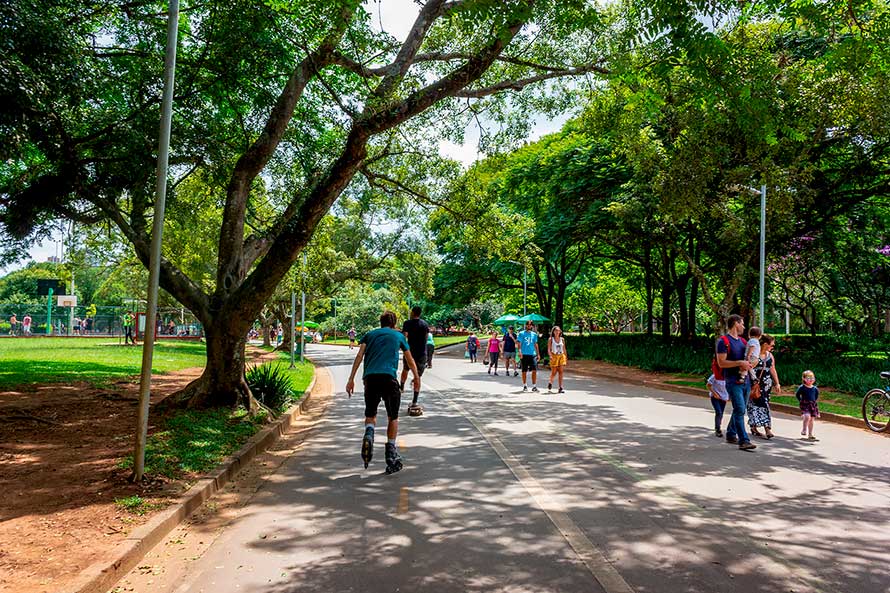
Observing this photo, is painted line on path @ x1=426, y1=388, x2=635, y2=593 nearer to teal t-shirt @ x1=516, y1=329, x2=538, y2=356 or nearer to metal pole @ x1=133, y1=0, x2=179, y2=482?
metal pole @ x1=133, y1=0, x2=179, y2=482

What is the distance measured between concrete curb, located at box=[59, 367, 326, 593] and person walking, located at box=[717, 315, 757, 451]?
637 centimetres

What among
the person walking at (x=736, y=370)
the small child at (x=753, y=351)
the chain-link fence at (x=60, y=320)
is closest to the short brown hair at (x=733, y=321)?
the person walking at (x=736, y=370)

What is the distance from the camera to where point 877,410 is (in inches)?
435

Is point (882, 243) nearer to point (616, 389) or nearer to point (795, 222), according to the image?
point (795, 222)

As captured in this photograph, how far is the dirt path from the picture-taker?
4.11 meters

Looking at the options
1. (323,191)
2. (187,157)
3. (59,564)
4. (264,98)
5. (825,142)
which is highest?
(825,142)

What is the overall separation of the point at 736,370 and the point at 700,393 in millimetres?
9179

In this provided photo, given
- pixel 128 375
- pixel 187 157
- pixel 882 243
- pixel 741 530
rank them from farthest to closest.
Answer: 1. pixel 882 243
2. pixel 128 375
3. pixel 187 157
4. pixel 741 530

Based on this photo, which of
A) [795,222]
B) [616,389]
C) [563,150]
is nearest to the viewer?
[616,389]

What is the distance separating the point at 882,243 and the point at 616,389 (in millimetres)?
18305

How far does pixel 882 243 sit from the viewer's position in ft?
92.9

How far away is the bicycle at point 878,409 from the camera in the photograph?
10.8 meters

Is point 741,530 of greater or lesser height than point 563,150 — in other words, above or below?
below

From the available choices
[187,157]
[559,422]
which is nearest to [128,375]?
[187,157]
